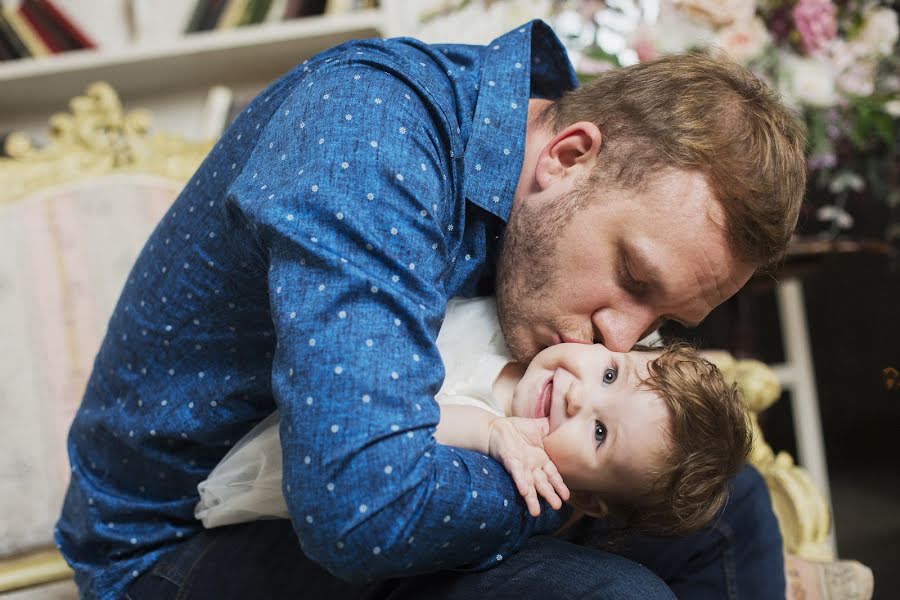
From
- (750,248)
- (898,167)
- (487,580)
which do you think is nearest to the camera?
(487,580)

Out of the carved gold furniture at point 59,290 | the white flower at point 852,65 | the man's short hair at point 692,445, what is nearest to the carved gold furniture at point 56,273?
the carved gold furniture at point 59,290

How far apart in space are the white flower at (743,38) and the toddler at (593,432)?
3.41 feet

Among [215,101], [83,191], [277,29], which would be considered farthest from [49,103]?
[83,191]

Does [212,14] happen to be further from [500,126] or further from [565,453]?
[565,453]

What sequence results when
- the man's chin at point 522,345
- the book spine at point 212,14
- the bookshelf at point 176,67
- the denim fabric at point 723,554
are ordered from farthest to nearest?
the book spine at point 212,14 → the bookshelf at point 176,67 → the denim fabric at point 723,554 → the man's chin at point 522,345

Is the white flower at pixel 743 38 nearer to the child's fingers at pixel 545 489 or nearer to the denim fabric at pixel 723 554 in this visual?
the denim fabric at pixel 723 554

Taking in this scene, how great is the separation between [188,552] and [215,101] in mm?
1693

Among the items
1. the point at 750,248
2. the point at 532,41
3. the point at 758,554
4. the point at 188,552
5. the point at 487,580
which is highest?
the point at 532,41

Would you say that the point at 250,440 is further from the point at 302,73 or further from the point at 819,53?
the point at 819,53

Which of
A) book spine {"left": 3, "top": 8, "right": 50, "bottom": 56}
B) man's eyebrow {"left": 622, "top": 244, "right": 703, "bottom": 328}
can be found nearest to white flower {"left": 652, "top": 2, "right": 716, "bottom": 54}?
man's eyebrow {"left": 622, "top": 244, "right": 703, "bottom": 328}

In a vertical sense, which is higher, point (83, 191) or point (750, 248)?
point (750, 248)

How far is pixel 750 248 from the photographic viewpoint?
1.16 metres

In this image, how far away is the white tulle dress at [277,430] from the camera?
1.19 metres

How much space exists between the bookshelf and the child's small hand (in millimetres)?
1643
